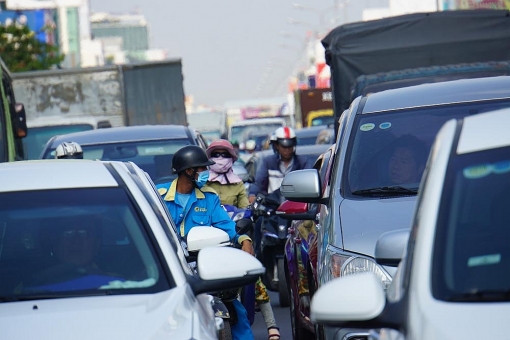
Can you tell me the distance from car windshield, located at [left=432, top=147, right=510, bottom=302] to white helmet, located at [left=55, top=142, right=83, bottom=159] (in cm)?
714

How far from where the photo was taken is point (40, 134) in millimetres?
22516

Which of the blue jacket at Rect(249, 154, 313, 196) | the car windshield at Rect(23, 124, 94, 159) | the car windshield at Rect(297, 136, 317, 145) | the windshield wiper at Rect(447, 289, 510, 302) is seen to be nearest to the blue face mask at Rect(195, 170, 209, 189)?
the windshield wiper at Rect(447, 289, 510, 302)

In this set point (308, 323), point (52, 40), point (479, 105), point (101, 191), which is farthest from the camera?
point (52, 40)

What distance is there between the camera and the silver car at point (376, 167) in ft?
23.5

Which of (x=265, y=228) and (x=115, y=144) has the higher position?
(x=115, y=144)

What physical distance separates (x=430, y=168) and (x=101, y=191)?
1.76 metres

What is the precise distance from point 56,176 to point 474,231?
2.22 metres

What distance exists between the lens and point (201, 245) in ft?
20.4

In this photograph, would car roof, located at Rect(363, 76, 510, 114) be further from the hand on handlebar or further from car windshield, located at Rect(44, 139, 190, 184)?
car windshield, located at Rect(44, 139, 190, 184)

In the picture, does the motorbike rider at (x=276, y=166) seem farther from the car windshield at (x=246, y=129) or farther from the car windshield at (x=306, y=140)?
the car windshield at (x=246, y=129)

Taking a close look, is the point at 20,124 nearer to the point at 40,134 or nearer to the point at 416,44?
the point at 40,134

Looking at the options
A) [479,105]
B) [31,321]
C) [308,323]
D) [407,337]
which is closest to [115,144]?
[308,323]

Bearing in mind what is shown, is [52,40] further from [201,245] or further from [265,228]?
[201,245]

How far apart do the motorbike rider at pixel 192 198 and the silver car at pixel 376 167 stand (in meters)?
0.48
